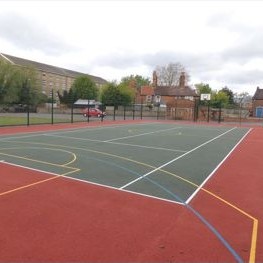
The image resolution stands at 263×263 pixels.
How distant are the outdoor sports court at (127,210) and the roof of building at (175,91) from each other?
86.6 metres

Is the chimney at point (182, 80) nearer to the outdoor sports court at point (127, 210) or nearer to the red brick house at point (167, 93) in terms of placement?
the red brick house at point (167, 93)

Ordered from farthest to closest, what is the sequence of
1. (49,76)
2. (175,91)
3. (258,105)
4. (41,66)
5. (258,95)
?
(49,76) → (41,66) → (175,91) → (258,95) → (258,105)

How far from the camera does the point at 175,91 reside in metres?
100

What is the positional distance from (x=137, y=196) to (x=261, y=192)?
3.33 m

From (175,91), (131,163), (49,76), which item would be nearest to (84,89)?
(49,76)

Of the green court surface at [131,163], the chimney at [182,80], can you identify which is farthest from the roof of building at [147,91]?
the green court surface at [131,163]

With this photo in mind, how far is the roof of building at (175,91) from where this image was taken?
99000 mm

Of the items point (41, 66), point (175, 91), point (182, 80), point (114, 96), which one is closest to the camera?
point (114, 96)

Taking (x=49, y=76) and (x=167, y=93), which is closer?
(x=167, y=93)

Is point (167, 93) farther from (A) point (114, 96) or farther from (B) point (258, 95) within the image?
(A) point (114, 96)

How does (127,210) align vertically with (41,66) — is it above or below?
below

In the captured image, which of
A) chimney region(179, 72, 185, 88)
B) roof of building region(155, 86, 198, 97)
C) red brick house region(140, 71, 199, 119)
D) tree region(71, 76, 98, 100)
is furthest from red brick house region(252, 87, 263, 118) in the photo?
tree region(71, 76, 98, 100)

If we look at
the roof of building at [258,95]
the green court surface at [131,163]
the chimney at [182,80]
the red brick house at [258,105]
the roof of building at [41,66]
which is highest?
the roof of building at [41,66]

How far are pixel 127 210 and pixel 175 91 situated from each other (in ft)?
310
